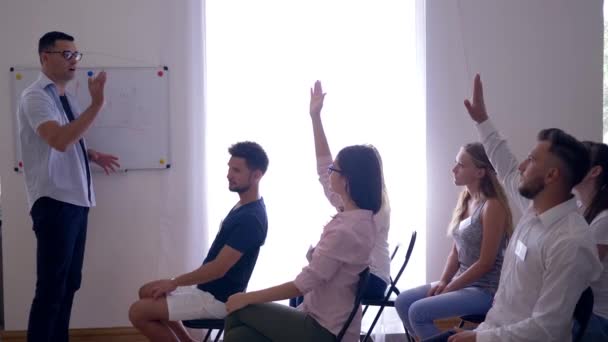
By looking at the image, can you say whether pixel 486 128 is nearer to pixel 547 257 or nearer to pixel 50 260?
pixel 547 257

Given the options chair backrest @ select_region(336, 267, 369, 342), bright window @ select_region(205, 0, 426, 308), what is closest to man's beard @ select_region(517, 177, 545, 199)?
chair backrest @ select_region(336, 267, 369, 342)

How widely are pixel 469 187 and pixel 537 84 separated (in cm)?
123

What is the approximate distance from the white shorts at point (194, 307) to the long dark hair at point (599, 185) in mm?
1592

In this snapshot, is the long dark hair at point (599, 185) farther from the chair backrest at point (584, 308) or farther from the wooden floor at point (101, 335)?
the wooden floor at point (101, 335)

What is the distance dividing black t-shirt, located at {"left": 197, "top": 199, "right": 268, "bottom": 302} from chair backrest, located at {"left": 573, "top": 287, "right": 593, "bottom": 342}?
1273 millimetres

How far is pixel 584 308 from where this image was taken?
62.4 inches

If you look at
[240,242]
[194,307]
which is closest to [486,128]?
[240,242]

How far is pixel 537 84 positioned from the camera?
3447 mm

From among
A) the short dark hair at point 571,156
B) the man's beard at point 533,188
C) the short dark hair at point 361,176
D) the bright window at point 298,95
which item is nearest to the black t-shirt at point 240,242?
the short dark hair at point 361,176

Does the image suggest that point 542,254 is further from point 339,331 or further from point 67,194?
point 67,194

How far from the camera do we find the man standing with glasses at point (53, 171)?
2.55 meters

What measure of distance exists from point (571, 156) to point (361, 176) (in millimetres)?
727

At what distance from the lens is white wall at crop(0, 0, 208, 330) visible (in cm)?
319

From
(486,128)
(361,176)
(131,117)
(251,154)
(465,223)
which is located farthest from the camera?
(131,117)
